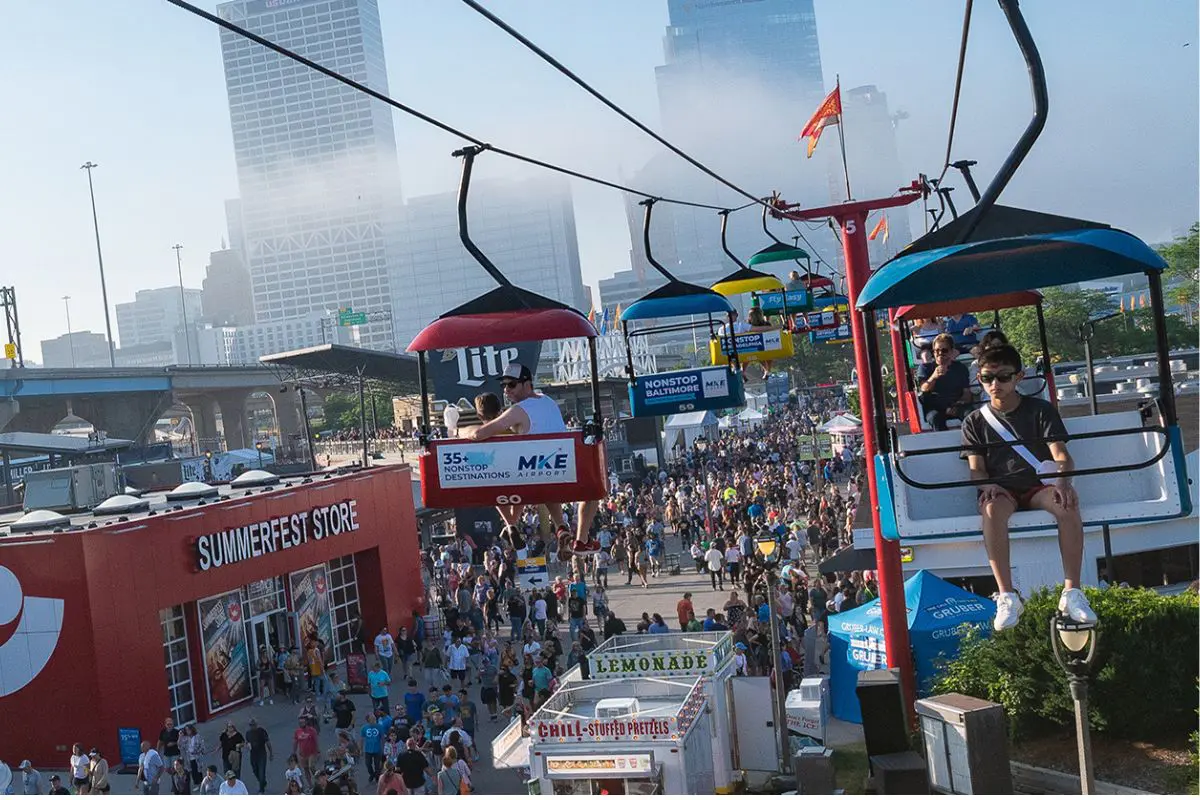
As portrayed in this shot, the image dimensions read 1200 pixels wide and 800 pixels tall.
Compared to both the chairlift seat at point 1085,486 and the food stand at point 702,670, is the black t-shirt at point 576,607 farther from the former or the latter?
the chairlift seat at point 1085,486

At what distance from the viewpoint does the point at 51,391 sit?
6775 cm

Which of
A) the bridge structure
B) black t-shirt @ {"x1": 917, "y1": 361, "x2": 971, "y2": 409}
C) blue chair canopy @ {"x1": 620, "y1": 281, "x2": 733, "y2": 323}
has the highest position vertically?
the bridge structure

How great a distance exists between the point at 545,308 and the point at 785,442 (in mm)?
40942

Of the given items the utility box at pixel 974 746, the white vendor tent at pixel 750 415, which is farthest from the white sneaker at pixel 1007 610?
the white vendor tent at pixel 750 415

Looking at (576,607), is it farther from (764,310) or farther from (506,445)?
(506,445)

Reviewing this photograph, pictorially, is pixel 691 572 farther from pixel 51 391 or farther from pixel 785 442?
pixel 51 391

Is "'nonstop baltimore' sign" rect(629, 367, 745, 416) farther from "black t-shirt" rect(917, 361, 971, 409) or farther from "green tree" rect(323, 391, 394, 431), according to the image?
"green tree" rect(323, 391, 394, 431)

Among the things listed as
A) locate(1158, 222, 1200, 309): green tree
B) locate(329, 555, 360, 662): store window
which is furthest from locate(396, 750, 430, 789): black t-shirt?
locate(1158, 222, 1200, 309): green tree

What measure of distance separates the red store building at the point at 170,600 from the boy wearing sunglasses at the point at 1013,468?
17755 millimetres

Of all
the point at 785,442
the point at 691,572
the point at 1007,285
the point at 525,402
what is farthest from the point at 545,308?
the point at 785,442

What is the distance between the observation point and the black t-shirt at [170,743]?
17.8 meters

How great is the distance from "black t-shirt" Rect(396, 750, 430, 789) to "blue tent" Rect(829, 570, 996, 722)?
→ 5269 mm

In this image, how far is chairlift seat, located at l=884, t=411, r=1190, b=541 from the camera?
5.86 metres

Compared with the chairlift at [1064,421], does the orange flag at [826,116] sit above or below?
above
